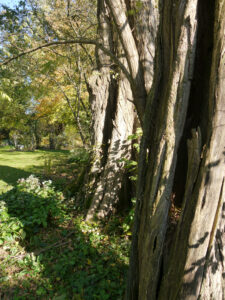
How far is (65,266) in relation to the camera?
3.46 metres

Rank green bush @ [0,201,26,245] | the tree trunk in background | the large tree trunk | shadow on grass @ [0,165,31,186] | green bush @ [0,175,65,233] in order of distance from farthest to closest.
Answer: shadow on grass @ [0,165,31,186] < the tree trunk in background < green bush @ [0,175,65,233] < green bush @ [0,201,26,245] < the large tree trunk

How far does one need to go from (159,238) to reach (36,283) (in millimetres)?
2514

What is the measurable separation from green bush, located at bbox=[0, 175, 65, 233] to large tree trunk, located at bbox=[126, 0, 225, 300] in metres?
3.00

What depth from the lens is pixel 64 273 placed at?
330cm

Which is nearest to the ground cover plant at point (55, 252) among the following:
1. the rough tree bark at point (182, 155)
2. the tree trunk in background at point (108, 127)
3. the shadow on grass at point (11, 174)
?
the tree trunk in background at point (108, 127)

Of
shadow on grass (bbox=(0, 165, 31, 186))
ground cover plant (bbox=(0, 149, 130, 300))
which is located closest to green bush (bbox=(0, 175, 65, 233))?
ground cover plant (bbox=(0, 149, 130, 300))

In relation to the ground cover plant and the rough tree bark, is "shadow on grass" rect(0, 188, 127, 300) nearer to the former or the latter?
the ground cover plant

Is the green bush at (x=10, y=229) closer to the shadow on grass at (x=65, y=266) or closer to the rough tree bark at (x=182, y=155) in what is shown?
the shadow on grass at (x=65, y=266)

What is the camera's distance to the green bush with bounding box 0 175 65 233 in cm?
446

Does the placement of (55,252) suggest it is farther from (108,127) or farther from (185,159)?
(108,127)

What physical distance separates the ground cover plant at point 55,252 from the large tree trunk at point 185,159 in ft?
4.32

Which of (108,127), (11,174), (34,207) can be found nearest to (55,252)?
(34,207)

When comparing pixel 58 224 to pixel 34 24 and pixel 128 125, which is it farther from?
pixel 34 24

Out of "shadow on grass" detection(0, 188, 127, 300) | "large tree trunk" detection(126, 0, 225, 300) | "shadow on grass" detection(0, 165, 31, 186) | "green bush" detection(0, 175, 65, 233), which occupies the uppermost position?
"large tree trunk" detection(126, 0, 225, 300)
